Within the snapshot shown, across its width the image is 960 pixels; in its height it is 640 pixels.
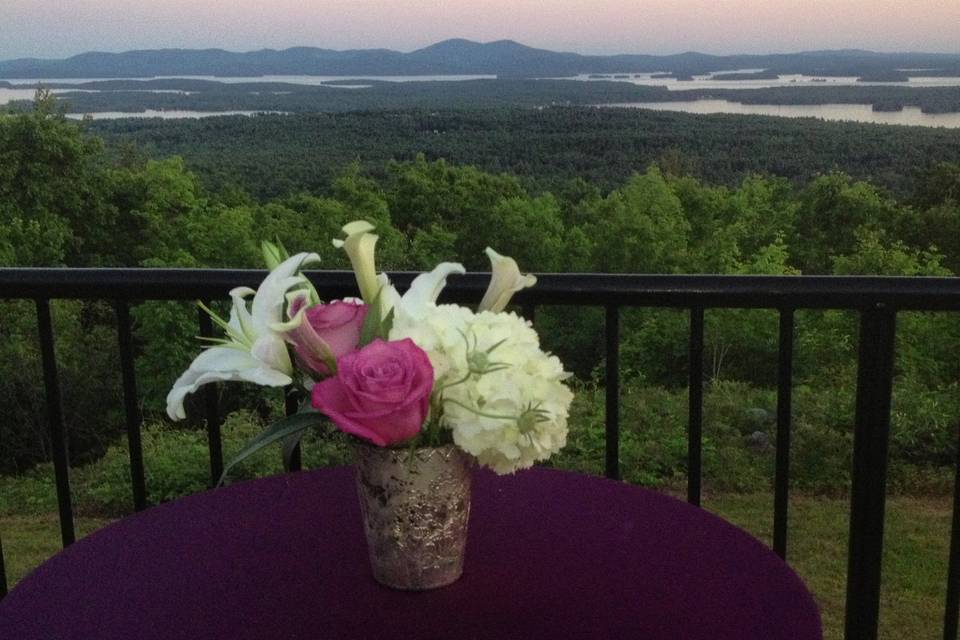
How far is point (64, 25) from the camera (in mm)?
27812

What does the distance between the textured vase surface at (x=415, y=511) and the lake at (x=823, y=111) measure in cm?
3172

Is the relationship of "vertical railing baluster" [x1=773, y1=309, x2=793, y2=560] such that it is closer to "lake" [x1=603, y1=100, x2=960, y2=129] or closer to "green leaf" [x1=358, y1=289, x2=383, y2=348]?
"green leaf" [x1=358, y1=289, x2=383, y2=348]

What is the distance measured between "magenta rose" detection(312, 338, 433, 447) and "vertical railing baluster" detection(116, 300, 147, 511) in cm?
91

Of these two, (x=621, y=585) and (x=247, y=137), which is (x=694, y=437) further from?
(x=247, y=137)

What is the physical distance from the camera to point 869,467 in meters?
1.68

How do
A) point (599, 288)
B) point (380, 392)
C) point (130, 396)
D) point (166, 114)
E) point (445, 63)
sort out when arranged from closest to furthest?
1. point (380, 392)
2. point (599, 288)
3. point (130, 396)
4. point (166, 114)
5. point (445, 63)

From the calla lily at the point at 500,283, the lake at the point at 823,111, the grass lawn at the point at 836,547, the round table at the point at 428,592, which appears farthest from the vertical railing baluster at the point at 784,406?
the lake at the point at 823,111

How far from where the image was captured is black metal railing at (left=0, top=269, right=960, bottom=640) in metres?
1.58

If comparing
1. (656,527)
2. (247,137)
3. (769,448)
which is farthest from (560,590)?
(247,137)

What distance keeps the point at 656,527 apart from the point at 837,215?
30577 mm

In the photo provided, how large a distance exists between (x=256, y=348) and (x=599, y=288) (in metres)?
0.78

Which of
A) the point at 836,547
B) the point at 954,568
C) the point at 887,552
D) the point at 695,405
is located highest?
the point at 695,405

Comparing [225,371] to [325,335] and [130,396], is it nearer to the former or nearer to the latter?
[325,335]

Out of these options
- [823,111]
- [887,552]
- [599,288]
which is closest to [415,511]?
[599,288]
